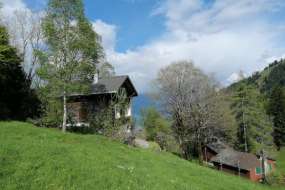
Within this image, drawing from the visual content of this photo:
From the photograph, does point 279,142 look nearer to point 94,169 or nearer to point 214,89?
point 214,89

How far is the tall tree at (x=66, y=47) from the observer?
25.9 meters

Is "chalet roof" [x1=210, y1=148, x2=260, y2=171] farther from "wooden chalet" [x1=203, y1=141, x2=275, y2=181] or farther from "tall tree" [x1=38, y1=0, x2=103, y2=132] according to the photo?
"tall tree" [x1=38, y1=0, x2=103, y2=132]

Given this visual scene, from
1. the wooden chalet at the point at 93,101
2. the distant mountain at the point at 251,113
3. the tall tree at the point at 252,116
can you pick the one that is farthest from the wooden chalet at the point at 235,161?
the wooden chalet at the point at 93,101

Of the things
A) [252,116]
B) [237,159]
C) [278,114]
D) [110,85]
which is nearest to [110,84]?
[110,85]

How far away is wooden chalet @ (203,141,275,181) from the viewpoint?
2089 inches

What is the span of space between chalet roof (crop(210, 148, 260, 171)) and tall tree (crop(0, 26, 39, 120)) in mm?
36923

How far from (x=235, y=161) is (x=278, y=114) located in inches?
1446

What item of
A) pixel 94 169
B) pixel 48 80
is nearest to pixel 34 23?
pixel 48 80

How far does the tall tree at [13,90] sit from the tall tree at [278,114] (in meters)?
68.6

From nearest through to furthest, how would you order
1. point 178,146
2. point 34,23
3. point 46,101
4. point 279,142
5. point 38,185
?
point 38,185 < point 46,101 < point 34,23 < point 178,146 < point 279,142

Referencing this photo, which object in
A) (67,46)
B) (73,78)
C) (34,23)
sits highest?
(34,23)

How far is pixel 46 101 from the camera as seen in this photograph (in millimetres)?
28875

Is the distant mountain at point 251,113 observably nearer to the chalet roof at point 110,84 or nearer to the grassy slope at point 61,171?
the chalet roof at point 110,84

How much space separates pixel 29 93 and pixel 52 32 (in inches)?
262
